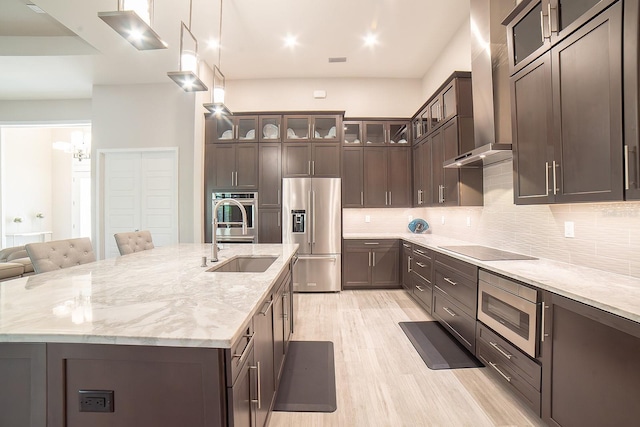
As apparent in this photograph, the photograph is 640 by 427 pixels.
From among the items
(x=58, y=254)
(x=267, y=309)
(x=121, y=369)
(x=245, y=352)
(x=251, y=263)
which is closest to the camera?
(x=121, y=369)

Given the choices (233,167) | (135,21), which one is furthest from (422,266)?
(135,21)

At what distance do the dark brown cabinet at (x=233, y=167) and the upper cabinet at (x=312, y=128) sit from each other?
618mm

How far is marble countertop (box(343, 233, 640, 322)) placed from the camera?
3.83ft

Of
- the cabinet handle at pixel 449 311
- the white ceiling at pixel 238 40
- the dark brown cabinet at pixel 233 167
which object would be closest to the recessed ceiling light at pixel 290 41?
the white ceiling at pixel 238 40

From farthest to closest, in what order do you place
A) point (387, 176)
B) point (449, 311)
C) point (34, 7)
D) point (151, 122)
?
point (151, 122) < point (387, 176) < point (34, 7) < point (449, 311)

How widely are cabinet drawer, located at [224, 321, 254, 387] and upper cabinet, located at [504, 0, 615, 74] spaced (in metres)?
2.34

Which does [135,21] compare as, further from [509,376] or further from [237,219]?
[509,376]

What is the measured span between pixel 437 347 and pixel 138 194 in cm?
504

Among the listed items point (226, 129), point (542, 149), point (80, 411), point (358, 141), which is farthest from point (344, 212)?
point (80, 411)

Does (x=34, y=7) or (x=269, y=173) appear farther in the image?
(x=269, y=173)

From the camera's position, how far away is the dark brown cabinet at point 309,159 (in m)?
4.20

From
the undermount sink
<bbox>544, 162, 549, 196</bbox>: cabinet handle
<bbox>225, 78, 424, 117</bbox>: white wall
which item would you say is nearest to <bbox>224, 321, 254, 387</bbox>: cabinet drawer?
the undermount sink

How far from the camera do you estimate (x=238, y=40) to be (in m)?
3.58

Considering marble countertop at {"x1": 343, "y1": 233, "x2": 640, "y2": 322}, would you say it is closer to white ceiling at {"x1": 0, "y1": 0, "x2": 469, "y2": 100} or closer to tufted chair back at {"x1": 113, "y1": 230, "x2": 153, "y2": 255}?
white ceiling at {"x1": 0, "y1": 0, "x2": 469, "y2": 100}
